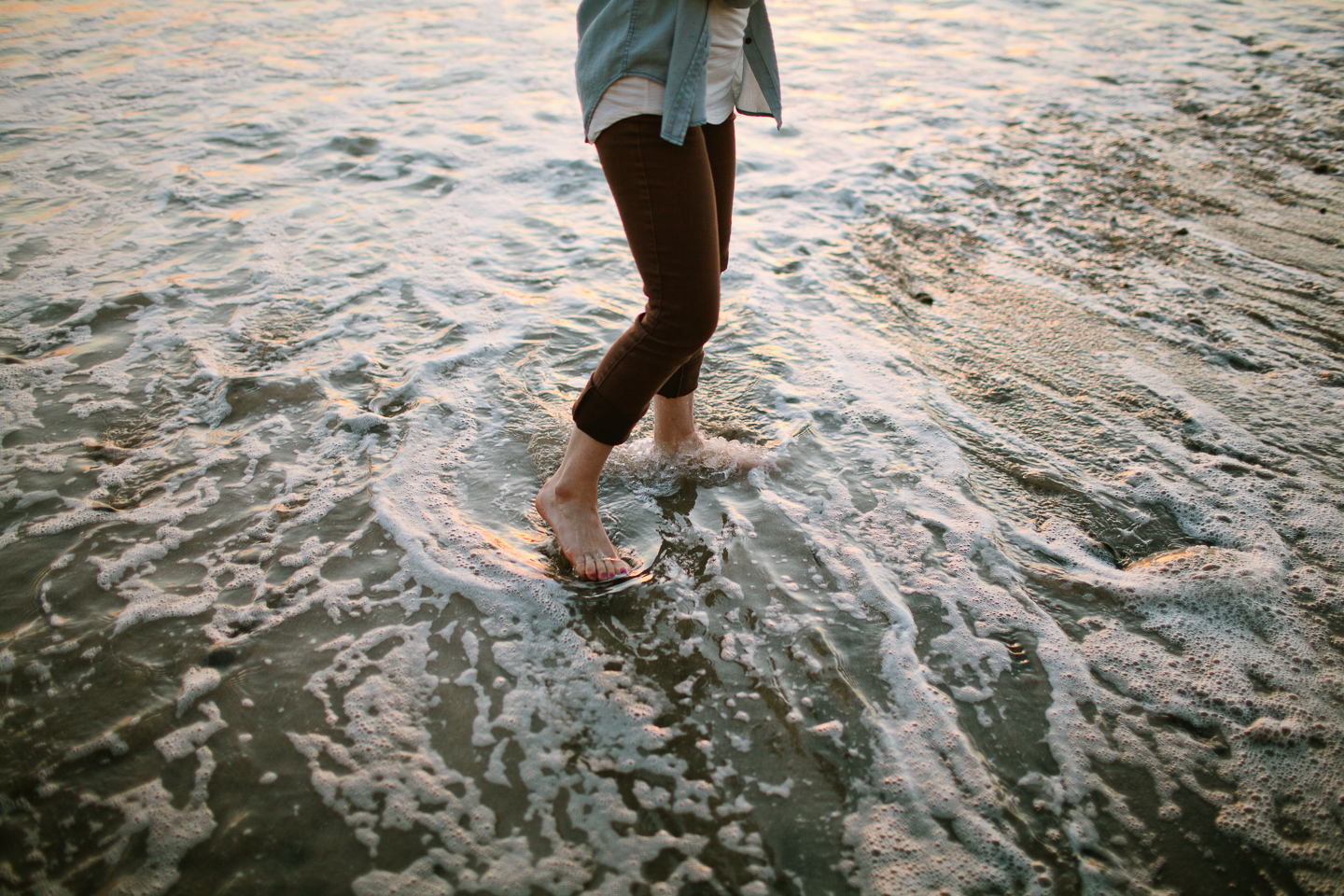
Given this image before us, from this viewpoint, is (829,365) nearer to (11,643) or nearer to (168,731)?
(168,731)

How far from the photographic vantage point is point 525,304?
3654mm

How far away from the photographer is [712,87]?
1708 mm

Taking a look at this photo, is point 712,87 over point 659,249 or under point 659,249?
over

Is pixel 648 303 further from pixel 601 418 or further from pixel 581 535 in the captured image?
pixel 581 535

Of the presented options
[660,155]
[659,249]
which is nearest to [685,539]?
[659,249]

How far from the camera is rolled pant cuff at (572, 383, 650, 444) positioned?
6.50ft

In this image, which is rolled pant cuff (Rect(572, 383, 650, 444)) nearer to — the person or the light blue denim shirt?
the person

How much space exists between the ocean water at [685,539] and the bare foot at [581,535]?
9 centimetres

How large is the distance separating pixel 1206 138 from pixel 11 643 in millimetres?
7357

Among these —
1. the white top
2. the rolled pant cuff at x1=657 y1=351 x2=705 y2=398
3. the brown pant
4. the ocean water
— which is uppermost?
the white top

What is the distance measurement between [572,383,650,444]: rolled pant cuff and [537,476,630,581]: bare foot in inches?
9.9

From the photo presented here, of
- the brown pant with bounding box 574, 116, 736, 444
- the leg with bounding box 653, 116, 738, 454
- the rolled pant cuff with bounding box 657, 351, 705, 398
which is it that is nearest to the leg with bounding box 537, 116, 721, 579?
the brown pant with bounding box 574, 116, 736, 444

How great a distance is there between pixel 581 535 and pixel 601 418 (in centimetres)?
38

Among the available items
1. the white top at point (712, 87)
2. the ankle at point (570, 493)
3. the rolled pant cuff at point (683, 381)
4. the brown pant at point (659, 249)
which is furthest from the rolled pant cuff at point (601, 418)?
the white top at point (712, 87)
